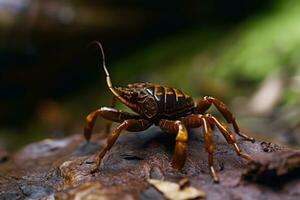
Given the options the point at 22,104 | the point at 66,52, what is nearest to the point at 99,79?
the point at 66,52

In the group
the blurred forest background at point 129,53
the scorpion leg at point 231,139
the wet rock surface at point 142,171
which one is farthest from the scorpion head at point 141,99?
the blurred forest background at point 129,53

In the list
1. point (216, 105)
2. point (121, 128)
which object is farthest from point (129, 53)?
point (121, 128)

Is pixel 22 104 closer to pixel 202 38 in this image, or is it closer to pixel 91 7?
pixel 91 7

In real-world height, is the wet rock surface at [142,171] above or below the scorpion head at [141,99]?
below

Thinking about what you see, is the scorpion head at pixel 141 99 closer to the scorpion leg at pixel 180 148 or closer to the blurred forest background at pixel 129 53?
the scorpion leg at pixel 180 148

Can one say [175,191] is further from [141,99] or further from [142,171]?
[141,99]

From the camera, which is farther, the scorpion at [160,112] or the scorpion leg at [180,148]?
the scorpion at [160,112]
